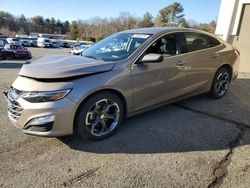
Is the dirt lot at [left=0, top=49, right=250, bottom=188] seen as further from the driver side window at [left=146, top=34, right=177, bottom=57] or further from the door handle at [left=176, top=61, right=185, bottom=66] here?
the driver side window at [left=146, top=34, right=177, bottom=57]

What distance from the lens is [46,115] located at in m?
2.99

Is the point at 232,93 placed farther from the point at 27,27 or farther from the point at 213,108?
the point at 27,27

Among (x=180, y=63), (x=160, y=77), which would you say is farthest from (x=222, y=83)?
(x=160, y=77)

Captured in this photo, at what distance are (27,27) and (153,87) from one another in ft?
387

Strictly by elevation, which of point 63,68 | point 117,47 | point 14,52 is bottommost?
point 14,52

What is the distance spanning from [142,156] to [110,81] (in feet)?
3.68

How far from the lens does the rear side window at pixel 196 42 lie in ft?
14.7

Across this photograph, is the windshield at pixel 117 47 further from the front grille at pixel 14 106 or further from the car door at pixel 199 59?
the front grille at pixel 14 106

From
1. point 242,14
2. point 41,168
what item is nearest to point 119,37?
point 41,168

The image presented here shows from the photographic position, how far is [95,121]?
3.46m

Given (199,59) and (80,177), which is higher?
(199,59)

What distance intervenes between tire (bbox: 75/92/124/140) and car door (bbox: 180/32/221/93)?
165 centimetres

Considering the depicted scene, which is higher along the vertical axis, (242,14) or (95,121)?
(242,14)

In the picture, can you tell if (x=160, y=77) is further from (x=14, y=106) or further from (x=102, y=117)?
(x=14, y=106)
